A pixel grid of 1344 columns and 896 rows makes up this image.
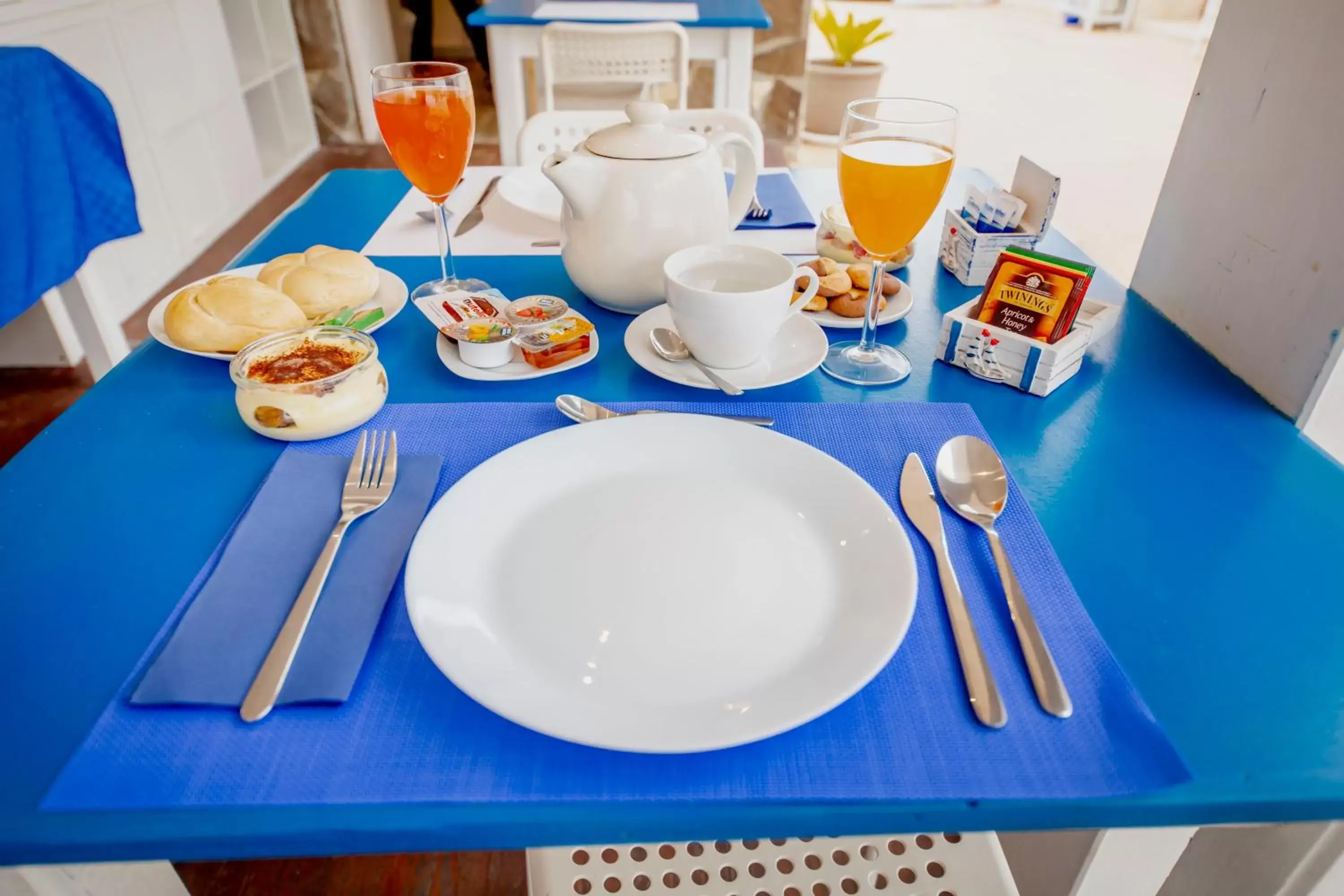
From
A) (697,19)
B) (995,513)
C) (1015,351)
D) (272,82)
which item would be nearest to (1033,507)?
(995,513)

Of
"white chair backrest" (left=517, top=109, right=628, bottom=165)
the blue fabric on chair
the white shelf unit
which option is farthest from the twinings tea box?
the white shelf unit

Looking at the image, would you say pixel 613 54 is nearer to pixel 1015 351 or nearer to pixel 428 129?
pixel 428 129

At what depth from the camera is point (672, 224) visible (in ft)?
2.42

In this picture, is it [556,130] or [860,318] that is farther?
→ [556,130]

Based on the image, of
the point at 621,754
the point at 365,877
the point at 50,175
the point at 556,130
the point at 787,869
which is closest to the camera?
the point at 621,754

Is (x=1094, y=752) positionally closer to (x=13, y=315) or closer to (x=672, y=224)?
(x=672, y=224)

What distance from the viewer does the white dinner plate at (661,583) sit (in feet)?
1.22

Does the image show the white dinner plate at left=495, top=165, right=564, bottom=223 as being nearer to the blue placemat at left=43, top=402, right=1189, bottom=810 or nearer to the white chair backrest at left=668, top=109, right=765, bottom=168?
the white chair backrest at left=668, top=109, right=765, bottom=168

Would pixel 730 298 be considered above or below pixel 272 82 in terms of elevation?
above

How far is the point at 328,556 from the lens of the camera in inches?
18.5

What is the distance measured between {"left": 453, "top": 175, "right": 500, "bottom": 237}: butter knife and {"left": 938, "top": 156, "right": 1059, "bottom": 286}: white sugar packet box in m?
0.54

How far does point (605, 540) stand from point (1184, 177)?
650 mm

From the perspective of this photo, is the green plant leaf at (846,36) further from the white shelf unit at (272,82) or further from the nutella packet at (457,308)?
the nutella packet at (457,308)

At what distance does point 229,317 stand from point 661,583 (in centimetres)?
47
